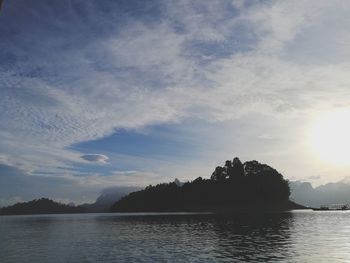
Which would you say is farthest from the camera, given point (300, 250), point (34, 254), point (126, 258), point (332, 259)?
point (34, 254)

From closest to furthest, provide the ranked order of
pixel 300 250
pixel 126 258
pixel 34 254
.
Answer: pixel 126 258
pixel 300 250
pixel 34 254

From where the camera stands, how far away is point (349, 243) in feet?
241

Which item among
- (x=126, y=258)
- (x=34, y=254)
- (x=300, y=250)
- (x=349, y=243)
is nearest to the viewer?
(x=126, y=258)

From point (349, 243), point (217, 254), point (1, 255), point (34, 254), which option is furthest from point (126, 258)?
point (349, 243)

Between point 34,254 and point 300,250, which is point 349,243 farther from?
point 34,254

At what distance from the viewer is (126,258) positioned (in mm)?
58344

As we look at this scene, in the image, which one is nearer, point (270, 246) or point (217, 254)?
point (217, 254)

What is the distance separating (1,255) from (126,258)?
26.6 metres

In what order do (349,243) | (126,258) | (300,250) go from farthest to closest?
1. (349,243)
2. (300,250)
3. (126,258)

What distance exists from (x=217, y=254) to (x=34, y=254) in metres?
33.5

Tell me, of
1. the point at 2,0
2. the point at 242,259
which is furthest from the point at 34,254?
the point at 2,0

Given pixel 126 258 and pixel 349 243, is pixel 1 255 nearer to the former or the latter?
pixel 126 258

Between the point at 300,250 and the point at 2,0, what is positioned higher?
the point at 2,0

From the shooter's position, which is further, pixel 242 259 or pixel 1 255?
pixel 1 255
